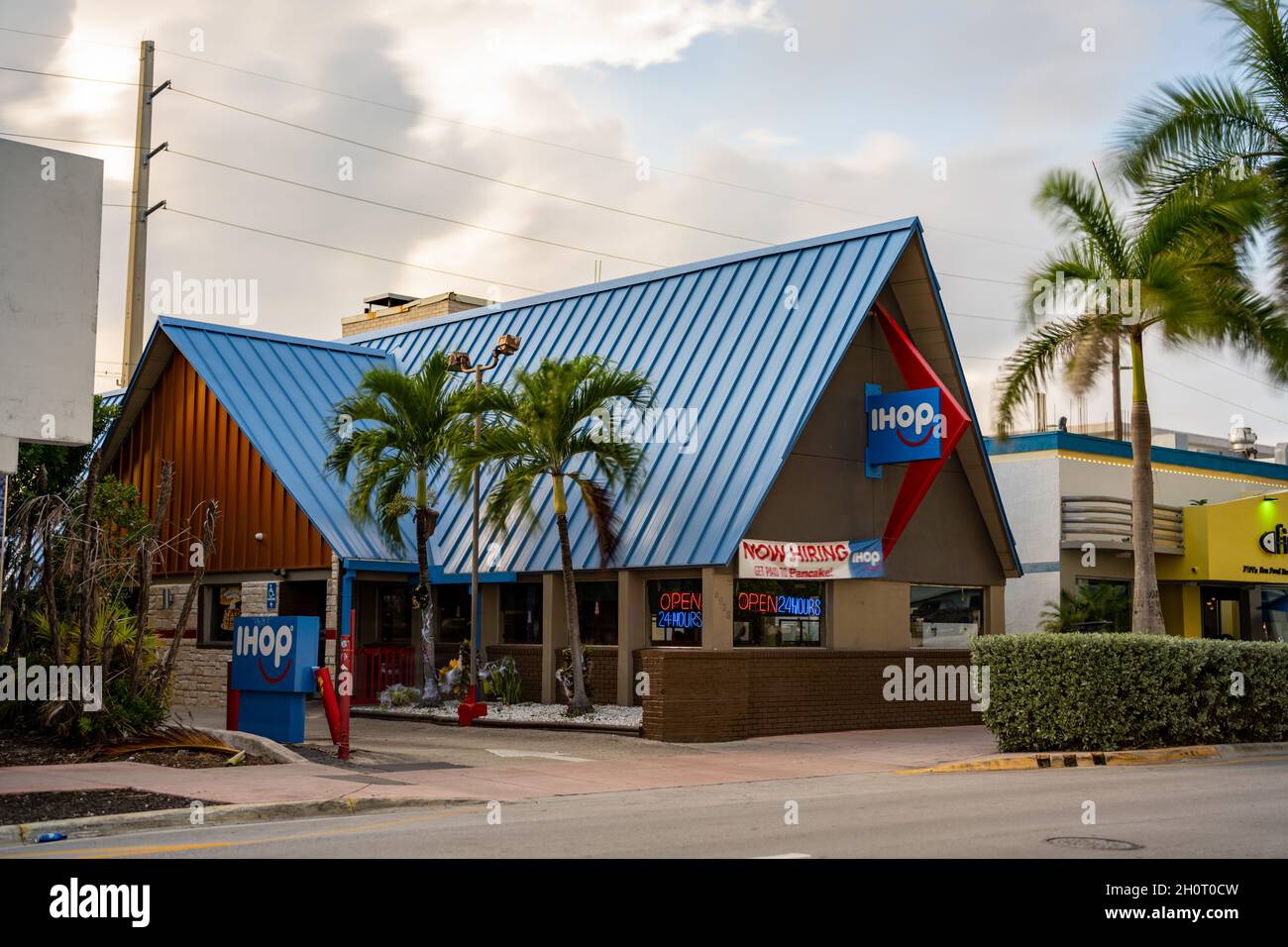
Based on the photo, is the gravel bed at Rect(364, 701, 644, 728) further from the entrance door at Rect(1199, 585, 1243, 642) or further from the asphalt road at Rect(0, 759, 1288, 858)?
the entrance door at Rect(1199, 585, 1243, 642)

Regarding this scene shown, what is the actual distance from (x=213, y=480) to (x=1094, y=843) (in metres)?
22.3

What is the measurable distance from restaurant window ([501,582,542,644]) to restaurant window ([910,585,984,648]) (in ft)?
23.5

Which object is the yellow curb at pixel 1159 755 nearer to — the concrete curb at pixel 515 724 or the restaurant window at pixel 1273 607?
the concrete curb at pixel 515 724

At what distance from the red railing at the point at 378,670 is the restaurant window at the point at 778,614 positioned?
7.67 m

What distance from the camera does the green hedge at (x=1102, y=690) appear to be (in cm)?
1936

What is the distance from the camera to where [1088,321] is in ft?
71.6

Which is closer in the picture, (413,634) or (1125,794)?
(1125,794)

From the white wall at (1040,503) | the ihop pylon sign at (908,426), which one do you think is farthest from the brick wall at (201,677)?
the white wall at (1040,503)

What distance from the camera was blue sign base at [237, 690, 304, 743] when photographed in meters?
18.9

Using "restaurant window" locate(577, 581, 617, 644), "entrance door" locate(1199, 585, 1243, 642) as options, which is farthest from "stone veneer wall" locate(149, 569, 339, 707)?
"entrance door" locate(1199, 585, 1243, 642)

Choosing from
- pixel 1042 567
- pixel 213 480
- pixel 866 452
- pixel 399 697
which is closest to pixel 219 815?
pixel 399 697
